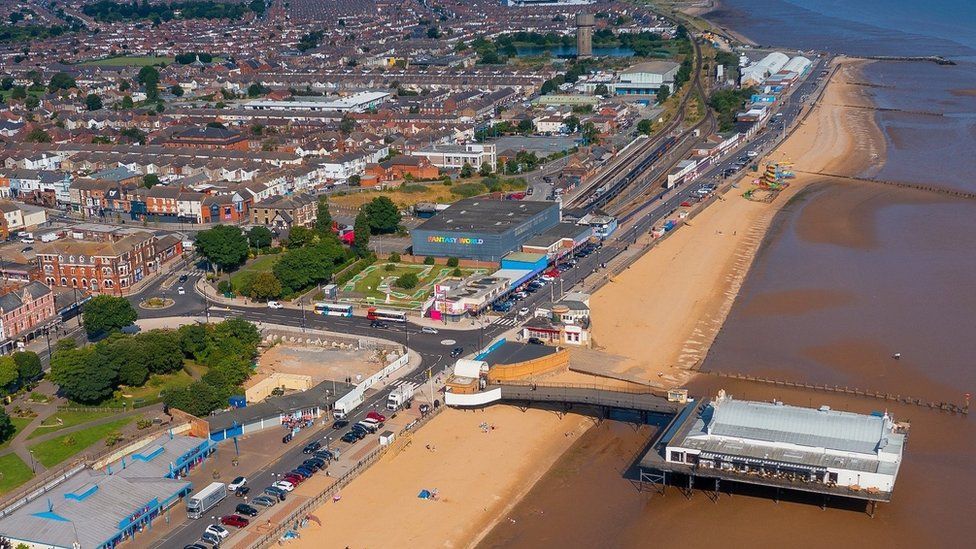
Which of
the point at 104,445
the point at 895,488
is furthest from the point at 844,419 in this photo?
the point at 104,445

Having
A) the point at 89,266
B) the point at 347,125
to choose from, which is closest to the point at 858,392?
the point at 89,266

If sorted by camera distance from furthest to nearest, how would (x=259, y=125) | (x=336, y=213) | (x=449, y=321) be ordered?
(x=259, y=125), (x=336, y=213), (x=449, y=321)

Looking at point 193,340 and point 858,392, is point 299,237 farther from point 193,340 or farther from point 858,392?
point 858,392

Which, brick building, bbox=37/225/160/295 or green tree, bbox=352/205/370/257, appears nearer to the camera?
brick building, bbox=37/225/160/295

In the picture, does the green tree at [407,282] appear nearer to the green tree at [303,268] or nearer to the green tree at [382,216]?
the green tree at [303,268]

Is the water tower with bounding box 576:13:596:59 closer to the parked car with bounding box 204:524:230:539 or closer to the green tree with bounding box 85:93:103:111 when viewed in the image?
the green tree with bounding box 85:93:103:111

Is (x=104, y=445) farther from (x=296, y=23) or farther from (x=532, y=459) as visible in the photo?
(x=296, y=23)

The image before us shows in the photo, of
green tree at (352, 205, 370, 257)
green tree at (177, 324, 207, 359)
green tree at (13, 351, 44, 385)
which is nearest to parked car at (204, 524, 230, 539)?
green tree at (177, 324, 207, 359)

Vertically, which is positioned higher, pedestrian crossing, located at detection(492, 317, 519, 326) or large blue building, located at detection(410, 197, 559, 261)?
large blue building, located at detection(410, 197, 559, 261)
